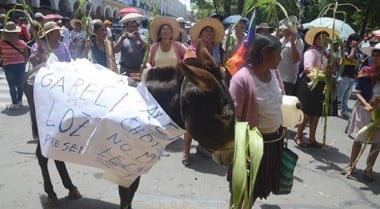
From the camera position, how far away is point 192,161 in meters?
5.14

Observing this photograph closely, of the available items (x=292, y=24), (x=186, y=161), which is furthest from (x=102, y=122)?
(x=292, y=24)

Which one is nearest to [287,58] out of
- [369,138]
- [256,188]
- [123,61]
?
[369,138]

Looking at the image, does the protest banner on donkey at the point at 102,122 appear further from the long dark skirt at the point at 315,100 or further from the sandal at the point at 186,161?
the long dark skirt at the point at 315,100

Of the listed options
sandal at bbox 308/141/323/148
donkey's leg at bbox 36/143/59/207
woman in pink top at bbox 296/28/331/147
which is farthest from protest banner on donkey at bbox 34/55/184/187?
sandal at bbox 308/141/323/148

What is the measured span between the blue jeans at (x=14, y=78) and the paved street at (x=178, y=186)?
2.30 m

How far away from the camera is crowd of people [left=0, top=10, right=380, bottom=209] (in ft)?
9.32

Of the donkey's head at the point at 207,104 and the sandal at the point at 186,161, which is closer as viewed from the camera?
the donkey's head at the point at 207,104

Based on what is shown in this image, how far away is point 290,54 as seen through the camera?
20.4 feet

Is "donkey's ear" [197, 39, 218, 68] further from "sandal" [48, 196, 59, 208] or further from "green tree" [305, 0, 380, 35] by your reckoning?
"green tree" [305, 0, 380, 35]

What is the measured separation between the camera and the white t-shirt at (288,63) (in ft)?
20.4

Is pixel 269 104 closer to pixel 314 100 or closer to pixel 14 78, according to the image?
pixel 314 100

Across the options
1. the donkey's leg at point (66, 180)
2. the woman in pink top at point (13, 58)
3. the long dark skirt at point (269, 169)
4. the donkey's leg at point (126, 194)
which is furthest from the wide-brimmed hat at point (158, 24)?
the woman in pink top at point (13, 58)

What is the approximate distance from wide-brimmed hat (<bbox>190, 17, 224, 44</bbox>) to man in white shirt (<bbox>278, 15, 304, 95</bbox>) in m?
1.51

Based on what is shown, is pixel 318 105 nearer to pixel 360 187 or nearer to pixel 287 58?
pixel 287 58
